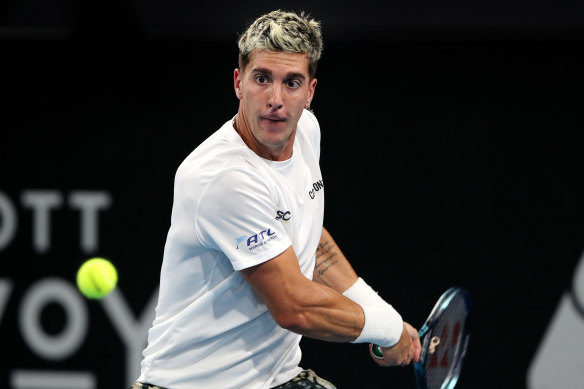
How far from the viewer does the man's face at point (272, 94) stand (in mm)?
2777

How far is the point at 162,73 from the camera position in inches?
189

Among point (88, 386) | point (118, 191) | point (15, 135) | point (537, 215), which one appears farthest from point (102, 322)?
point (537, 215)

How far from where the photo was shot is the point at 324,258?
3396mm

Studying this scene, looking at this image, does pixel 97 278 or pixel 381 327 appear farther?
pixel 97 278

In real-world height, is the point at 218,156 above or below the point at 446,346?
above

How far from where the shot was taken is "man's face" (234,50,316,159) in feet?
9.11

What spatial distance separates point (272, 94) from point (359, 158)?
2.03 meters

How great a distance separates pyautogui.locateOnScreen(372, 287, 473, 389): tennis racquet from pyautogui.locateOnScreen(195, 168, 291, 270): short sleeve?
0.71 metres

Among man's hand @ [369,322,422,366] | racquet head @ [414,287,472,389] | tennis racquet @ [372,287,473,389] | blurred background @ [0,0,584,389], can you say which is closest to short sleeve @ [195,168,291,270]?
man's hand @ [369,322,422,366]

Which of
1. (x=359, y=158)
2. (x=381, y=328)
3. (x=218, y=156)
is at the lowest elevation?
(x=381, y=328)

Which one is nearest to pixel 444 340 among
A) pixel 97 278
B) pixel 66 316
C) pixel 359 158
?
pixel 359 158

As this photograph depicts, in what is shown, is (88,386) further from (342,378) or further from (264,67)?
(264,67)

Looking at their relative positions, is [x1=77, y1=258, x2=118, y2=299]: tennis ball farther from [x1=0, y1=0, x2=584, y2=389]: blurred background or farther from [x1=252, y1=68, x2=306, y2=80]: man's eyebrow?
[x1=252, y1=68, x2=306, y2=80]: man's eyebrow

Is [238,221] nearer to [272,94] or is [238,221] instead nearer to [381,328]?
[272,94]
